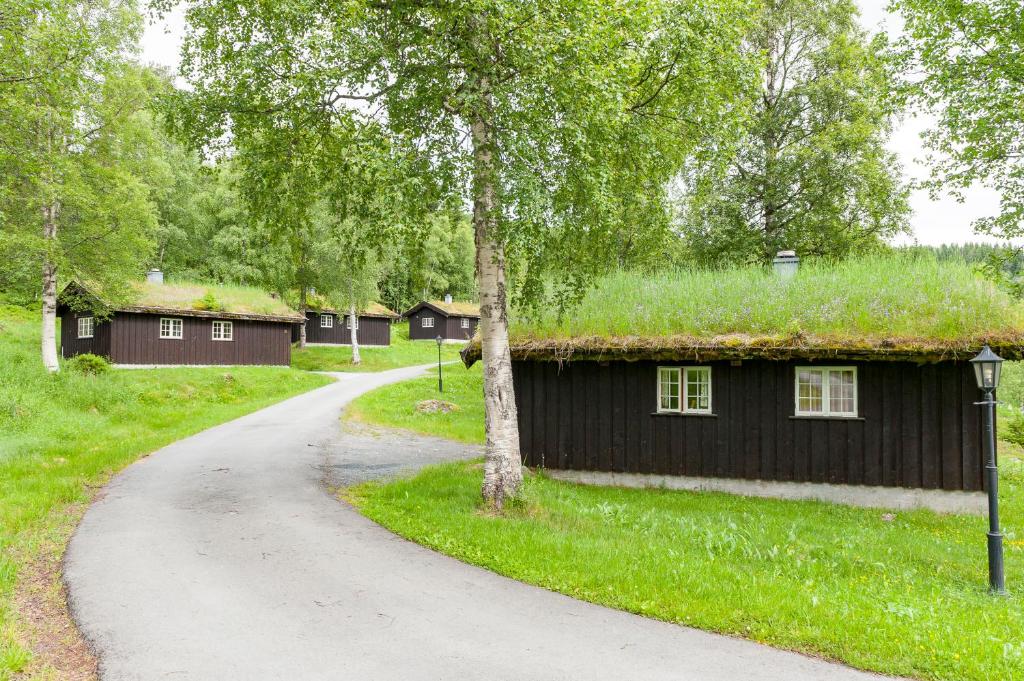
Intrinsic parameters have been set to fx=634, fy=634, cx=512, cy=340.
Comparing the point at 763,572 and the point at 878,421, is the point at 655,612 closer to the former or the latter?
the point at 763,572

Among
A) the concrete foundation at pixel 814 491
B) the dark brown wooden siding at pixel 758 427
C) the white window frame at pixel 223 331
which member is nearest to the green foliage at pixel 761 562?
the concrete foundation at pixel 814 491

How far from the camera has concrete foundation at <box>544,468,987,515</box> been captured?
11.9m

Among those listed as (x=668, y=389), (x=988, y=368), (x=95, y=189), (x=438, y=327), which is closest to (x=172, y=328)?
(x=95, y=189)

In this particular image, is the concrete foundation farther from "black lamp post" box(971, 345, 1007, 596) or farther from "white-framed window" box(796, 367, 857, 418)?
"black lamp post" box(971, 345, 1007, 596)

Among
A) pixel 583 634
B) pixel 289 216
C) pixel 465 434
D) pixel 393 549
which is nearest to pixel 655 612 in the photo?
pixel 583 634

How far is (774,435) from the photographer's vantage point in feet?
42.3

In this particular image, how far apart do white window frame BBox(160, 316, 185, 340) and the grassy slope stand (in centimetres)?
321

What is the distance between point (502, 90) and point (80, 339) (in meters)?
30.3

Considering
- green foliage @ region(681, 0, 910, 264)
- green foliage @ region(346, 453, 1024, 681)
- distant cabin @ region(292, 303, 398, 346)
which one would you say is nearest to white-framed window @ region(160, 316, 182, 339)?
distant cabin @ region(292, 303, 398, 346)

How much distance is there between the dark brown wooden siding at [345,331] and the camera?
4806 cm

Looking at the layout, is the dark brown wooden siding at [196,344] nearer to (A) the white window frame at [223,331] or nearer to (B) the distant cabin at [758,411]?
(A) the white window frame at [223,331]

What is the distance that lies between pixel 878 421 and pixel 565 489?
6.22 meters

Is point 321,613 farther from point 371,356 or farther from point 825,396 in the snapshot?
point 371,356

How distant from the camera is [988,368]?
7.60 metres
